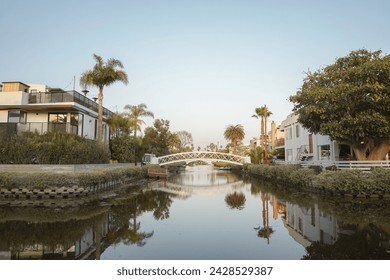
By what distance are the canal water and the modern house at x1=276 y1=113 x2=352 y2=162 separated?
13.8 meters

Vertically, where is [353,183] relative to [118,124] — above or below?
below

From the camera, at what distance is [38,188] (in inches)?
605

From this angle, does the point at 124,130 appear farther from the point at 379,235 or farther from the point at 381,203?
the point at 379,235

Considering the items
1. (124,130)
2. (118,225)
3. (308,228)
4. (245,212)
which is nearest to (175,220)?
(118,225)

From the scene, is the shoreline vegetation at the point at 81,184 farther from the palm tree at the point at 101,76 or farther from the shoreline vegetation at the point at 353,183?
the palm tree at the point at 101,76

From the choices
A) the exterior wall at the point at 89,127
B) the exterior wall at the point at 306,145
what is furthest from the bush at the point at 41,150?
the exterior wall at the point at 306,145

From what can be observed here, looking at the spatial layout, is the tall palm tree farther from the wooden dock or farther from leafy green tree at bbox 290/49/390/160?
leafy green tree at bbox 290/49/390/160

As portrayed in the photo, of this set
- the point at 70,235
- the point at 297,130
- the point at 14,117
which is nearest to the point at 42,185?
the point at 70,235

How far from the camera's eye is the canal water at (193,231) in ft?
22.6

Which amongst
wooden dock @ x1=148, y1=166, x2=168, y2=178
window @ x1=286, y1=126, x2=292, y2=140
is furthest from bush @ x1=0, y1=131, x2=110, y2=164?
window @ x1=286, y1=126, x2=292, y2=140

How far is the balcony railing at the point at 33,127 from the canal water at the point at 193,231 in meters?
9.66

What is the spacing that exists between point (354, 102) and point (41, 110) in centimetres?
2494

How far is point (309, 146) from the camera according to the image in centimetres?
3272

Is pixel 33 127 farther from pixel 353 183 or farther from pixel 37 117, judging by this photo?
pixel 353 183
